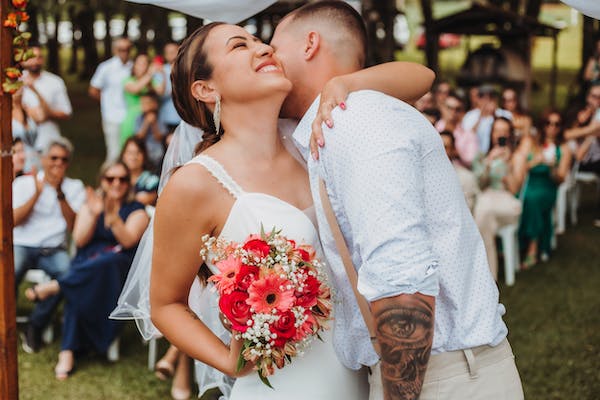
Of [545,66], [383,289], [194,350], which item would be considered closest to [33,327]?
[194,350]

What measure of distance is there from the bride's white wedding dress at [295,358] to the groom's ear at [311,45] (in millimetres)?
458

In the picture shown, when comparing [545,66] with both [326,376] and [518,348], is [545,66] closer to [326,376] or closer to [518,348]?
[518,348]

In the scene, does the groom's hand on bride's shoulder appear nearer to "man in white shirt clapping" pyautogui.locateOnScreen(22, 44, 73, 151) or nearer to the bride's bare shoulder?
the bride's bare shoulder

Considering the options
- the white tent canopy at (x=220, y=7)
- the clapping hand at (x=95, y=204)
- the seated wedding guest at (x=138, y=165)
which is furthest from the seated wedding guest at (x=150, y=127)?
the white tent canopy at (x=220, y=7)

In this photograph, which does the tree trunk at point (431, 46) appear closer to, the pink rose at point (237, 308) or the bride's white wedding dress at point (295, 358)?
the bride's white wedding dress at point (295, 358)

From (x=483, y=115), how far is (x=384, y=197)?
902 cm

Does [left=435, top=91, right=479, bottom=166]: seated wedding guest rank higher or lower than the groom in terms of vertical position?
lower

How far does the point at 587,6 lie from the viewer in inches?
114

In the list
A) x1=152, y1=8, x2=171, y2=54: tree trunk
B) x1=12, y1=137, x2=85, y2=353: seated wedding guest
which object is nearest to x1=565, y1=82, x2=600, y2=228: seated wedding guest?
x1=12, y1=137, x2=85, y2=353: seated wedding guest

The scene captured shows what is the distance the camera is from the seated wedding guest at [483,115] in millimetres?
10273

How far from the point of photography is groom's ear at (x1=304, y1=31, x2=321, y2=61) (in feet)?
8.43

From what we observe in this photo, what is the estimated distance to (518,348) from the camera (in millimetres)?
6426

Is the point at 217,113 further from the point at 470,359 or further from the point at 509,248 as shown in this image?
the point at 509,248

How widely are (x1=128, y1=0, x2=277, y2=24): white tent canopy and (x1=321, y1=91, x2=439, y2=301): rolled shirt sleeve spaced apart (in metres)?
1.71
